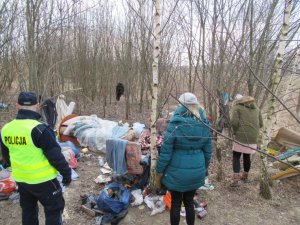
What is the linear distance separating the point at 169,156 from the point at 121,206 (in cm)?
118

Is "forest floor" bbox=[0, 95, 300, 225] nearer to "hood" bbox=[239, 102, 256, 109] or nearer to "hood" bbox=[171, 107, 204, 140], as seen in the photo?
"hood" bbox=[239, 102, 256, 109]

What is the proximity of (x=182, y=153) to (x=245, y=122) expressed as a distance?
1933 millimetres

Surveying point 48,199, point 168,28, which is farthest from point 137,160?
point 168,28

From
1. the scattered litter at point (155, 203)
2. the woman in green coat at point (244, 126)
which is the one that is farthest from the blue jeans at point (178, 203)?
the woman in green coat at point (244, 126)

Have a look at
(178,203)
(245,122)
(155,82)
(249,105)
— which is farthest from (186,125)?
(249,105)

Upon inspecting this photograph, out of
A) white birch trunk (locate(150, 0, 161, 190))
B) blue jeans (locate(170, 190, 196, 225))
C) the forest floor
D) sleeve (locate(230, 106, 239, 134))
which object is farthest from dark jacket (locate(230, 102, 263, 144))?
blue jeans (locate(170, 190, 196, 225))

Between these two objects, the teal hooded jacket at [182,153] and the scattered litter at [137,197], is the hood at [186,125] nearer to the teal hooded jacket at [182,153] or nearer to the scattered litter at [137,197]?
the teal hooded jacket at [182,153]

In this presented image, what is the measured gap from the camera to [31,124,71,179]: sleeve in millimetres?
2287

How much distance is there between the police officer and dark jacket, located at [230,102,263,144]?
2812 millimetres

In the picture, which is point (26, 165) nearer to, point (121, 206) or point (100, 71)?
point (121, 206)

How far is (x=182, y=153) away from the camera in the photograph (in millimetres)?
2717

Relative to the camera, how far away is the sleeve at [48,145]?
2.29m

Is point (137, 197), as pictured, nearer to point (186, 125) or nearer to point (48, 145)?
point (186, 125)

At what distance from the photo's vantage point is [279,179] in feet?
15.0
